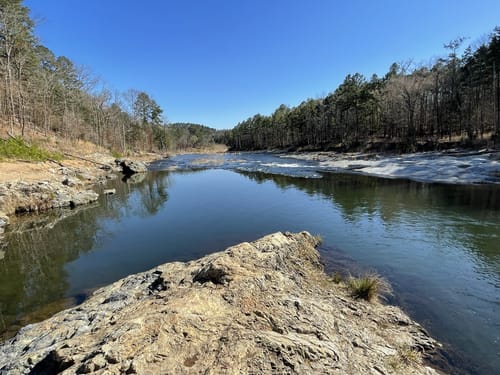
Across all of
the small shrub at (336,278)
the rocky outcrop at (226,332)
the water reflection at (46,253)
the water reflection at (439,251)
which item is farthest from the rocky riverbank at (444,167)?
the water reflection at (46,253)

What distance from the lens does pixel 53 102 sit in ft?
159

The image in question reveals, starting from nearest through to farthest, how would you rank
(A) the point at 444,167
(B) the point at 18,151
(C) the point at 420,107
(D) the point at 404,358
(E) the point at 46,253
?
(D) the point at 404,358, (E) the point at 46,253, (B) the point at 18,151, (A) the point at 444,167, (C) the point at 420,107

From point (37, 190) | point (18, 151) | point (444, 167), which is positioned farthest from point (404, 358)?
point (18, 151)

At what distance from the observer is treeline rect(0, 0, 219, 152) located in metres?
30.2

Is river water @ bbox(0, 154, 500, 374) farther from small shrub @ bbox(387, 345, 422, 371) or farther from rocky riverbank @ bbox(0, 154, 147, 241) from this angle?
rocky riverbank @ bbox(0, 154, 147, 241)

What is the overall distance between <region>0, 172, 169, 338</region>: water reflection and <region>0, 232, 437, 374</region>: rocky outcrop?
2283mm

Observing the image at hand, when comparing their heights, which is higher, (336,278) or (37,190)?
(37,190)

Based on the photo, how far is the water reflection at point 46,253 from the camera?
7.26 metres

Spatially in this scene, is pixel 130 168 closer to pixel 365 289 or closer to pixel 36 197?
pixel 36 197

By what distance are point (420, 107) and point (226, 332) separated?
57322 millimetres

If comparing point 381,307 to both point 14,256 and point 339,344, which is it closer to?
point 339,344

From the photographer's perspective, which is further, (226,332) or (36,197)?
(36,197)

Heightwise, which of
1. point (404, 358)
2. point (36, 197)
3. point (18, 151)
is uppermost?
point (18, 151)

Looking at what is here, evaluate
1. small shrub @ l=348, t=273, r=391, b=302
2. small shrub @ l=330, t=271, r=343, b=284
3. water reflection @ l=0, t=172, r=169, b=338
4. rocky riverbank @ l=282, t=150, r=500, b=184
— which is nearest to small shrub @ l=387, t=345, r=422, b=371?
small shrub @ l=348, t=273, r=391, b=302
